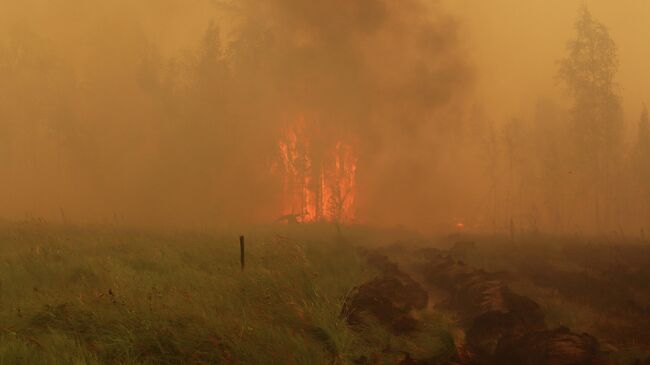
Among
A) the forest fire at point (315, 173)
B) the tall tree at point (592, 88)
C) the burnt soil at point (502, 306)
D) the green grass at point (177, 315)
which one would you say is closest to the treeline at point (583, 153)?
the tall tree at point (592, 88)

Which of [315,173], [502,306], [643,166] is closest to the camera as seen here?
[502,306]

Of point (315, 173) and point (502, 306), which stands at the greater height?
point (315, 173)

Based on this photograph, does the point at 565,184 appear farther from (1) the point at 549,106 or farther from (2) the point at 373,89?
(2) the point at 373,89

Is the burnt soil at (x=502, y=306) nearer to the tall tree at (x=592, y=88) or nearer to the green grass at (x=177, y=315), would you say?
the green grass at (x=177, y=315)

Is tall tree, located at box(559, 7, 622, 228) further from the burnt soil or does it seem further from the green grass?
the green grass

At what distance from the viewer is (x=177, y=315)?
5.22 m

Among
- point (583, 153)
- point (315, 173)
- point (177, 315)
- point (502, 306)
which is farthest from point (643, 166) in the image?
point (177, 315)

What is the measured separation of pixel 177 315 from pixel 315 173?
86.8 feet

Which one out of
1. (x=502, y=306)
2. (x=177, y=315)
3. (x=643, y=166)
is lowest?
(x=502, y=306)

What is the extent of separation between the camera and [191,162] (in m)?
31.5

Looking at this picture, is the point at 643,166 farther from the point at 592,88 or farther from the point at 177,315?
the point at 177,315

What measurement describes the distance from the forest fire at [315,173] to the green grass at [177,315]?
849 inches

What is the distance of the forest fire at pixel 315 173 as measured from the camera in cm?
3117

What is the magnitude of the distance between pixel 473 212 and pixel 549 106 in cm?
1342
